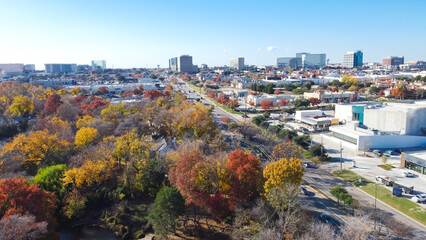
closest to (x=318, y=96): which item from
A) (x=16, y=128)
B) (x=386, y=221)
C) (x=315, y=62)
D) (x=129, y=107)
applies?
(x=129, y=107)

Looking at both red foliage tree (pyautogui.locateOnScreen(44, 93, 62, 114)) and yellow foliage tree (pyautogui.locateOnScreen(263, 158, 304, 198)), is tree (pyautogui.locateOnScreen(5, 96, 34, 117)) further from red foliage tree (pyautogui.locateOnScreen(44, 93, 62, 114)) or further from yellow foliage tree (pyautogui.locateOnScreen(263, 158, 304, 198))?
yellow foliage tree (pyautogui.locateOnScreen(263, 158, 304, 198))

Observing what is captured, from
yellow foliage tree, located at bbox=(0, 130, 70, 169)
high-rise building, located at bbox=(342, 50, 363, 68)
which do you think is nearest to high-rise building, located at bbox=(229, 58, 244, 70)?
high-rise building, located at bbox=(342, 50, 363, 68)

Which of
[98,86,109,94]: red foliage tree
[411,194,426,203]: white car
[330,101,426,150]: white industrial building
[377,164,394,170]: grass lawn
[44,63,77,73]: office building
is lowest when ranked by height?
[411,194,426,203]: white car

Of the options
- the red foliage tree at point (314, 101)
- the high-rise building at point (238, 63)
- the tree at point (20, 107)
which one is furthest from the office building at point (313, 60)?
the tree at point (20, 107)

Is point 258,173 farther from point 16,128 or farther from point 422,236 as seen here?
point 16,128

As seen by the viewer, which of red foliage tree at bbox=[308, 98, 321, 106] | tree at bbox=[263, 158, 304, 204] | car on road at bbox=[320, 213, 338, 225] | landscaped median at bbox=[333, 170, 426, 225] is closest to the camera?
tree at bbox=[263, 158, 304, 204]
